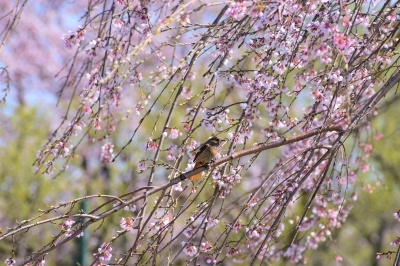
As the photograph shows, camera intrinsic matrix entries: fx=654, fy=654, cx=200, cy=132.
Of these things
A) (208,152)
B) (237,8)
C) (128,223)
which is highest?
(208,152)

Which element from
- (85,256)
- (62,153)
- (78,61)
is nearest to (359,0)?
(62,153)

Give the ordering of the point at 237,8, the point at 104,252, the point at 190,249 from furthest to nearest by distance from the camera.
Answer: the point at 190,249 → the point at 104,252 → the point at 237,8

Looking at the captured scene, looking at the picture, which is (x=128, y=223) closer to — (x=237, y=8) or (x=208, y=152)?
(x=208, y=152)

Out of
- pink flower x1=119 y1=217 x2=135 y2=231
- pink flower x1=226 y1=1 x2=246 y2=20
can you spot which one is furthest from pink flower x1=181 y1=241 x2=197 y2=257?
pink flower x1=226 y1=1 x2=246 y2=20

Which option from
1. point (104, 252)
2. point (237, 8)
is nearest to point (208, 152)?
point (104, 252)

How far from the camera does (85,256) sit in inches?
334

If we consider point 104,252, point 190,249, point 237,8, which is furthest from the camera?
point 190,249

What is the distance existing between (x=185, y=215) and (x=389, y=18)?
22.5 ft

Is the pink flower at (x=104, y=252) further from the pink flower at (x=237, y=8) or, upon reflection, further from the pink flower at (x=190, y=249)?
the pink flower at (x=237, y=8)

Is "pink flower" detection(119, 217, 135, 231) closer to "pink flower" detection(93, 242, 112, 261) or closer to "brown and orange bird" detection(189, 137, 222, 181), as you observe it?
"pink flower" detection(93, 242, 112, 261)

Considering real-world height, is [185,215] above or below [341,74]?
above

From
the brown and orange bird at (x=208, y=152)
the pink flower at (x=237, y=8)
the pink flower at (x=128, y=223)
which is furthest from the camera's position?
the brown and orange bird at (x=208, y=152)

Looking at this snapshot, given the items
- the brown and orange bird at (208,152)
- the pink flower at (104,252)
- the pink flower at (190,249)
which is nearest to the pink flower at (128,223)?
the pink flower at (104,252)

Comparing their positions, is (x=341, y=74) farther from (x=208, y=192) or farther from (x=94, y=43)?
(x=208, y=192)
